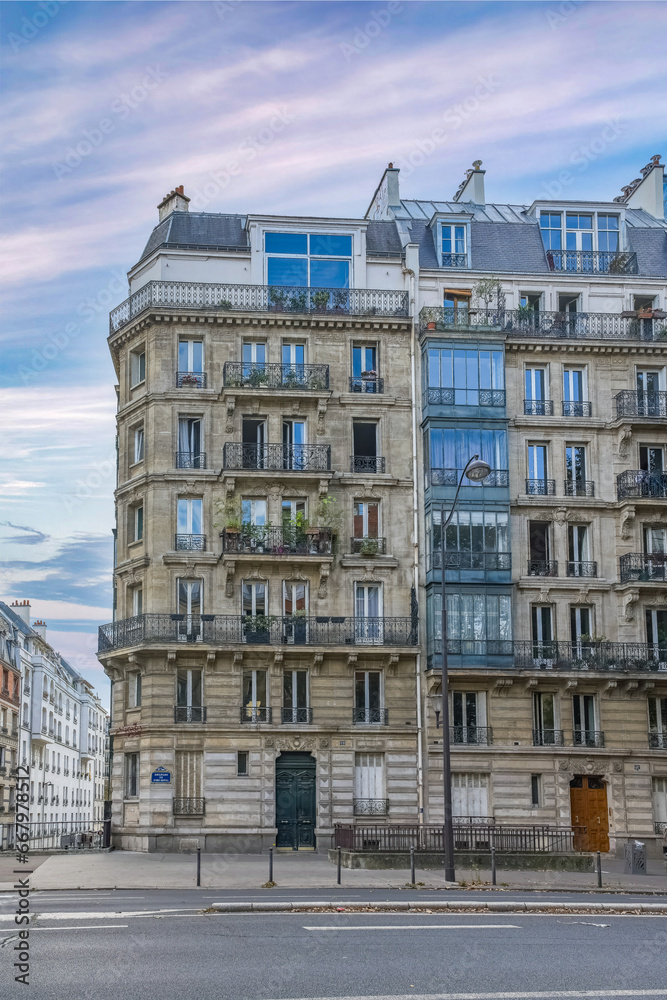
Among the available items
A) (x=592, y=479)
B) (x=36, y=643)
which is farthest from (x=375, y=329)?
(x=36, y=643)

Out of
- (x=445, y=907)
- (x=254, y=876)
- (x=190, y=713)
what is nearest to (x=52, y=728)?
(x=190, y=713)

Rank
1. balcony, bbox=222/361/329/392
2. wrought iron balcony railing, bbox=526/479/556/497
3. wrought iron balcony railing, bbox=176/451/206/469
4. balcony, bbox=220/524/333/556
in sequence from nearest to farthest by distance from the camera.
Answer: balcony, bbox=220/524/333/556, wrought iron balcony railing, bbox=176/451/206/469, balcony, bbox=222/361/329/392, wrought iron balcony railing, bbox=526/479/556/497

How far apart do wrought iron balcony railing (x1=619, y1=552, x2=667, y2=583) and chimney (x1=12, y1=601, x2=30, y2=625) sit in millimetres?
52885

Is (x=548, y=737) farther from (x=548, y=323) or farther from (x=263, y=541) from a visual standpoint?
(x=548, y=323)

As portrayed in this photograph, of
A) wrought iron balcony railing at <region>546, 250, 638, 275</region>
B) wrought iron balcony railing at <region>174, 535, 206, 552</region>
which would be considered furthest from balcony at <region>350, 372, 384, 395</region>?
wrought iron balcony railing at <region>546, 250, 638, 275</region>

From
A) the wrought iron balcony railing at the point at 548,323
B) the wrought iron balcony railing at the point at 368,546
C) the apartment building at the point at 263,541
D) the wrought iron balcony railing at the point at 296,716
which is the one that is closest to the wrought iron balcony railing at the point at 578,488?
the wrought iron balcony railing at the point at 548,323

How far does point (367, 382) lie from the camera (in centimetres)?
4284

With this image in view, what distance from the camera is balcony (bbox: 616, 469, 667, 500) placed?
42.1m

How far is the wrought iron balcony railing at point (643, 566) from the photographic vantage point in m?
41.6

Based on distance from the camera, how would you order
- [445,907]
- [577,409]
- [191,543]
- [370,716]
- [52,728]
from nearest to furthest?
1. [445,907]
2. [370,716]
3. [191,543]
4. [577,409]
5. [52,728]

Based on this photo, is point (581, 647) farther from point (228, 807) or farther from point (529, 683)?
point (228, 807)

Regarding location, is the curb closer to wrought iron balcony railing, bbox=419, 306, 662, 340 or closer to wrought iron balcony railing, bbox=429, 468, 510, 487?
wrought iron balcony railing, bbox=429, 468, 510, 487

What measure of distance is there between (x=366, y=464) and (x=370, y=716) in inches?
343

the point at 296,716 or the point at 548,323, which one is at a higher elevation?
the point at 548,323
